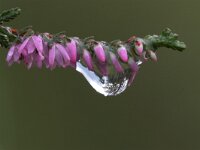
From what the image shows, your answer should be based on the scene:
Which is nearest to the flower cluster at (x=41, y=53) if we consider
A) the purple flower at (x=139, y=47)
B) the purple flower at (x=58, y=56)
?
the purple flower at (x=58, y=56)

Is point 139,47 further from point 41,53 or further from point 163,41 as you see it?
point 41,53

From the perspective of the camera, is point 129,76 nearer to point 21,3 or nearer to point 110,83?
Result: point 110,83

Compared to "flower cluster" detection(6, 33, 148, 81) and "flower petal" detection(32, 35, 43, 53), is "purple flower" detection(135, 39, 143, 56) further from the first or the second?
"flower petal" detection(32, 35, 43, 53)

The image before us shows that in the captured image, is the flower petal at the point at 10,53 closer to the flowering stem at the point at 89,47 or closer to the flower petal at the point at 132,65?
the flowering stem at the point at 89,47

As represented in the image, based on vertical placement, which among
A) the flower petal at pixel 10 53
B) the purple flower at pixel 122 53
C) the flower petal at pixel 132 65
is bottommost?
the flower petal at pixel 132 65

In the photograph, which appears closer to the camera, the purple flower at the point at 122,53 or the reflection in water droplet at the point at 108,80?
the purple flower at the point at 122,53

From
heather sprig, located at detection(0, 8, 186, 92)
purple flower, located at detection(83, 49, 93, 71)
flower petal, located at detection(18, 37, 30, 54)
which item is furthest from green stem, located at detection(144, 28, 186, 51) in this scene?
flower petal, located at detection(18, 37, 30, 54)

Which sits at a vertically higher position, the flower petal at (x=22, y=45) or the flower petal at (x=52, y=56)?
the flower petal at (x=22, y=45)
